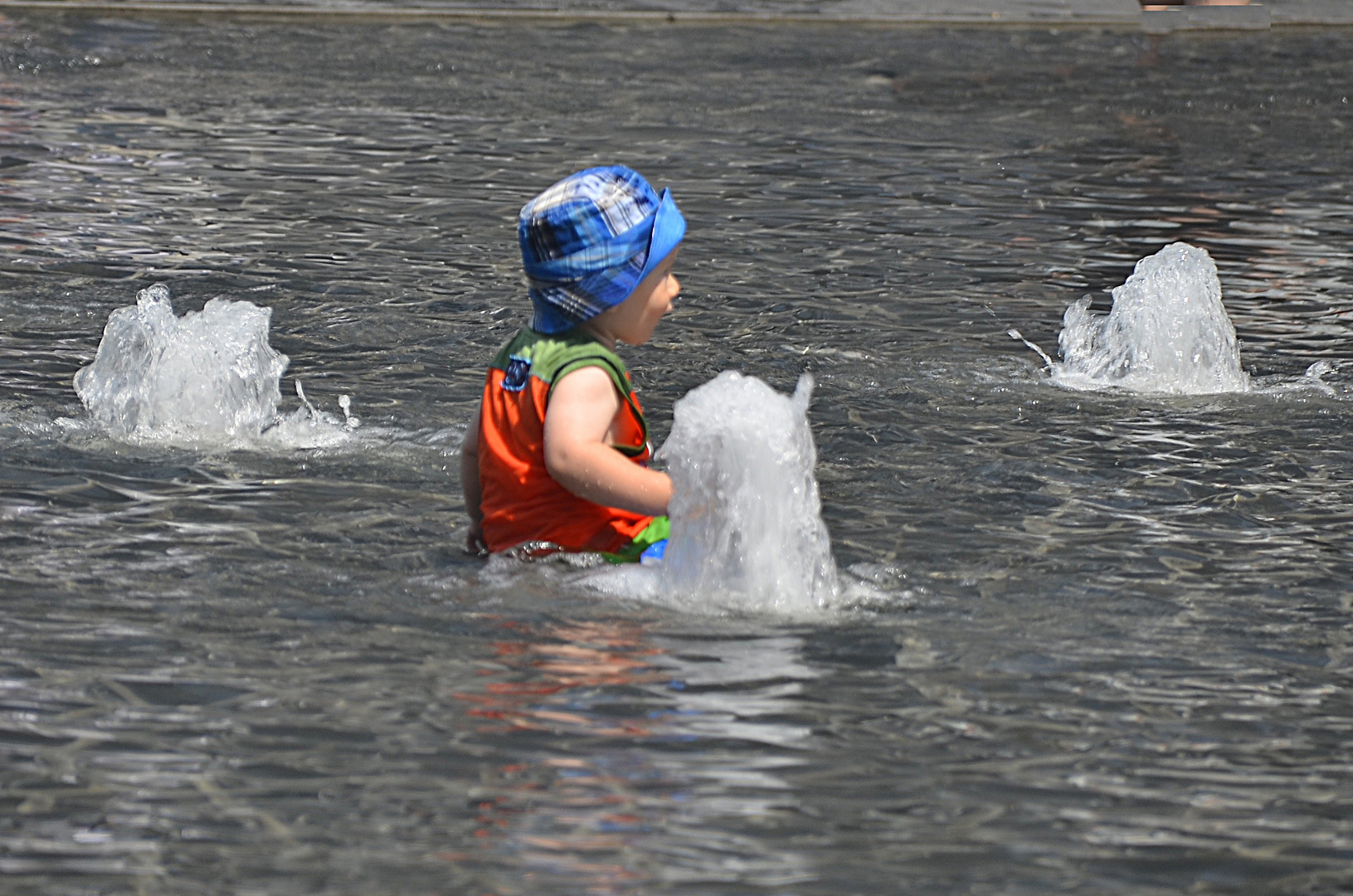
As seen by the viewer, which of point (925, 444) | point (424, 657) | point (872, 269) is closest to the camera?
point (424, 657)

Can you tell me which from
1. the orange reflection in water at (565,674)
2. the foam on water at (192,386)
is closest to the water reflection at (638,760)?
the orange reflection in water at (565,674)

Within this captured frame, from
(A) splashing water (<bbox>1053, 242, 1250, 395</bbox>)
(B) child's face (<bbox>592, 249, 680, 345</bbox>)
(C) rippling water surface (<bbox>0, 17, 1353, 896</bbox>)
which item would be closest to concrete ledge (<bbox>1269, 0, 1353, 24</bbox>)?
(C) rippling water surface (<bbox>0, 17, 1353, 896</bbox>)

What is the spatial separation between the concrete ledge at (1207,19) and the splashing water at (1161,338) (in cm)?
1284

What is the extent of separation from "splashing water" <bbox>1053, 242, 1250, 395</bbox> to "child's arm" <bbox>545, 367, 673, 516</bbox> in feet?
10.0

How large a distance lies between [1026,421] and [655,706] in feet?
9.45

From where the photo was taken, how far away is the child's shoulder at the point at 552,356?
14.3ft

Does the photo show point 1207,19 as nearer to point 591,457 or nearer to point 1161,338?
point 1161,338

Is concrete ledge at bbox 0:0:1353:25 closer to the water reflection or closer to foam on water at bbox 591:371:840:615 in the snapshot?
foam on water at bbox 591:371:840:615

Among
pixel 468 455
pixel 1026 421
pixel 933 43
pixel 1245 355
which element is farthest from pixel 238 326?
pixel 933 43

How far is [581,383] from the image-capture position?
4.32 m

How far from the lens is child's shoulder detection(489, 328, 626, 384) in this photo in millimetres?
→ 4363

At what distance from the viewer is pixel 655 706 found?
3.81 metres

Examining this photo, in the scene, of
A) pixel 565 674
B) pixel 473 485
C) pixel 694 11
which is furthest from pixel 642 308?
pixel 694 11

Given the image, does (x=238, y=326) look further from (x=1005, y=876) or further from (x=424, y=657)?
(x=1005, y=876)
